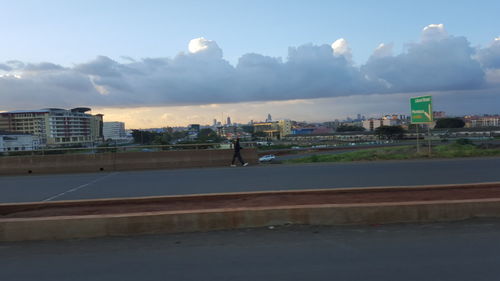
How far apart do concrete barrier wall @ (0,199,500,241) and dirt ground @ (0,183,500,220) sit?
3.80ft

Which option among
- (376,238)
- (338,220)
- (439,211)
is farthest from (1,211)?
(439,211)

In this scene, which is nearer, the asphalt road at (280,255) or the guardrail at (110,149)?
the asphalt road at (280,255)

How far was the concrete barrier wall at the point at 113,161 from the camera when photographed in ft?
61.6

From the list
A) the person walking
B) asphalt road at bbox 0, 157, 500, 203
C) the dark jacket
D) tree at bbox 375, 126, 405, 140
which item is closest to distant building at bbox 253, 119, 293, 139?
the person walking

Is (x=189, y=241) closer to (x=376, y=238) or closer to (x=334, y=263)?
(x=334, y=263)

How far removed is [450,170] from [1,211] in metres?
14.9

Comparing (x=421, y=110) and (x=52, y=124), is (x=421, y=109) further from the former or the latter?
(x=52, y=124)

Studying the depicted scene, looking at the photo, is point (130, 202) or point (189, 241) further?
point (130, 202)

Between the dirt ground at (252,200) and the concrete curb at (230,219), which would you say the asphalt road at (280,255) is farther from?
the dirt ground at (252,200)

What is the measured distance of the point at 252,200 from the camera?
8.61 metres

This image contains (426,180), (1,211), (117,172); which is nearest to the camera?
(1,211)

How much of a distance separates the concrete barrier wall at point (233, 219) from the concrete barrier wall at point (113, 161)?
12.8 metres

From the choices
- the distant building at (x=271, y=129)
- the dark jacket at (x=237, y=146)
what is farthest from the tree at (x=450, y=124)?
the dark jacket at (x=237, y=146)

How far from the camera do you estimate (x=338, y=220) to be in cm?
669
